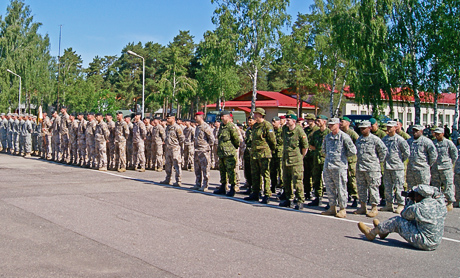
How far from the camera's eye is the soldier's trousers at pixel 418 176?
987 cm

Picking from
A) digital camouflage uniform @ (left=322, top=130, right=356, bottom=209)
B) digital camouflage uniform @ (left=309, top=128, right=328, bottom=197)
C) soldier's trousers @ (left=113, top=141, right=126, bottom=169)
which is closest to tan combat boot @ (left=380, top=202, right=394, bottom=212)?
digital camouflage uniform @ (left=322, top=130, right=356, bottom=209)

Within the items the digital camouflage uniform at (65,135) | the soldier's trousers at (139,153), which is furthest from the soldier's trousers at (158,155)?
the digital camouflage uniform at (65,135)

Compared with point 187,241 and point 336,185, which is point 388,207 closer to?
point 336,185

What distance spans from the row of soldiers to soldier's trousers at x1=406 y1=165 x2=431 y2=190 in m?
0.02

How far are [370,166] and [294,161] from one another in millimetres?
1598

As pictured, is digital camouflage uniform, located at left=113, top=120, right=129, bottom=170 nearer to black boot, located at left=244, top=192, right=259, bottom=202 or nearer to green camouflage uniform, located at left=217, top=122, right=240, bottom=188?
green camouflage uniform, located at left=217, top=122, right=240, bottom=188

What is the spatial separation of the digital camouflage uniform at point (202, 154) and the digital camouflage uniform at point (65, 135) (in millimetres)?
8424

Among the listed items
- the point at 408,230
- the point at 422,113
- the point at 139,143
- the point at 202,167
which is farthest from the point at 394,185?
the point at 422,113

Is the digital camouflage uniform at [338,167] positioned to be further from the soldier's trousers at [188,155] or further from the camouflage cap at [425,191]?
the soldier's trousers at [188,155]

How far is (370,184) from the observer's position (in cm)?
933

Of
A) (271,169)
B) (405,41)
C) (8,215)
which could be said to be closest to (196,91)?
(405,41)

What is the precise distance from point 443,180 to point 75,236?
8422 mm

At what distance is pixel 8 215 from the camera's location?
8031 mm

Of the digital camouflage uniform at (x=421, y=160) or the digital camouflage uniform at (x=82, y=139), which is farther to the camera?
the digital camouflage uniform at (x=82, y=139)
